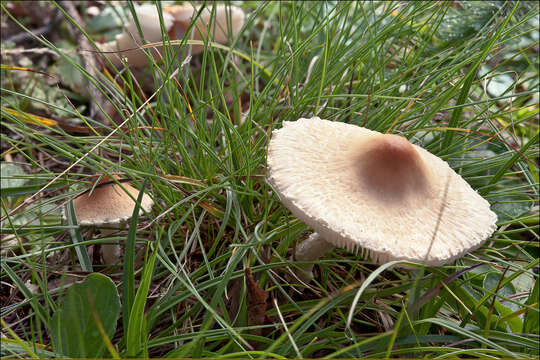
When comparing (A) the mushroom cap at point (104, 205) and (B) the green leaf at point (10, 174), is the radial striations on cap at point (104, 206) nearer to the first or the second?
(A) the mushroom cap at point (104, 205)

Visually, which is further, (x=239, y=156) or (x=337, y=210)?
(x=239, y=156)

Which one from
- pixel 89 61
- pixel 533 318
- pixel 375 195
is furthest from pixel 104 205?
pixel 533 318

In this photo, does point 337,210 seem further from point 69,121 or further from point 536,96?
point 536,96

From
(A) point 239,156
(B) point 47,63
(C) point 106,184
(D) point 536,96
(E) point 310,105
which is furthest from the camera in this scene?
(B) point 47,63

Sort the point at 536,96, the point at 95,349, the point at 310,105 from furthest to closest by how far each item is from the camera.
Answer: the point at 536,96, the point at 310,105, the point at 95,349

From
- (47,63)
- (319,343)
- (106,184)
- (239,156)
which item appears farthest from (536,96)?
(47,63)

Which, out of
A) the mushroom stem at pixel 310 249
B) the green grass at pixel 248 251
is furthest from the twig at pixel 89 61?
the mushroom stem at pixel 310 249

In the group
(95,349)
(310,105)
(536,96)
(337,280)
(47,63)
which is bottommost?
(337,280)
